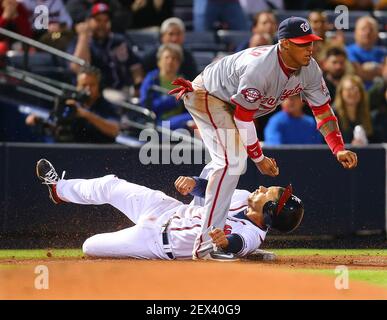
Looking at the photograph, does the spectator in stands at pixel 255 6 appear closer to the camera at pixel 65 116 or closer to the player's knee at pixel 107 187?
the camera at pixel 65 116

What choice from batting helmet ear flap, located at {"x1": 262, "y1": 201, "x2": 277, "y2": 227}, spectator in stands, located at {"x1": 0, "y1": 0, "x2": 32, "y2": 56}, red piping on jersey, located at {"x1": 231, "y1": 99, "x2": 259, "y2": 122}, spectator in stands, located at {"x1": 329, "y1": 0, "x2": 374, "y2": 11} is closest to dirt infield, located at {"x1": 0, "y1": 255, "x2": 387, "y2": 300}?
batting helmet ear flap, located at {"x1": 262, "y1": 201, "x2": 277, "y2": 227}

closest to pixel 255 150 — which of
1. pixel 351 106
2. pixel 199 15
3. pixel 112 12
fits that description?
pixel 351 106

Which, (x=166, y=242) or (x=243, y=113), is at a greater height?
(x=243, y=113)

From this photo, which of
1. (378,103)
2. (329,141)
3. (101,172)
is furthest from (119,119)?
(329,141)

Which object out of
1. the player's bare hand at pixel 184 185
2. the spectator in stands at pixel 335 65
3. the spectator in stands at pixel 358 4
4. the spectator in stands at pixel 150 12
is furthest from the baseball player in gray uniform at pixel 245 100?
the spectator in stands at pixel 358 4

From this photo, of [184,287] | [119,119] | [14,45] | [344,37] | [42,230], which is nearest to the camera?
[184,287]

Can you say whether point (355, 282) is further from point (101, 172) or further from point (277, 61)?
point (101, 172)

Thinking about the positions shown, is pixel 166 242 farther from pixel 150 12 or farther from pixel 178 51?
pixel 150 12
